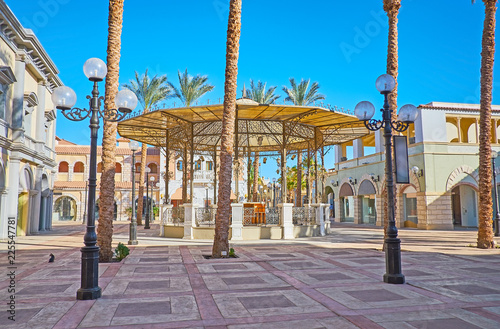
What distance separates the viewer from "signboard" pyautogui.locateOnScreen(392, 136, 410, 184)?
8273 millimetres

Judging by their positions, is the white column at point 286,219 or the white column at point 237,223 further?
the white column at point 286,219

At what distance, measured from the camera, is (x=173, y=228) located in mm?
20016

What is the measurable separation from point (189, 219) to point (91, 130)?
467 inches

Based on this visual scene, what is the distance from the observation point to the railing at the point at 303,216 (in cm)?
2022

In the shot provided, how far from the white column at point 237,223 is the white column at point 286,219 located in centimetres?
212

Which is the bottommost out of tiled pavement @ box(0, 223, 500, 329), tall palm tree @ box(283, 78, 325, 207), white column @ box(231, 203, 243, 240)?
tiled pavement @ box(0, 223, 500, 329)

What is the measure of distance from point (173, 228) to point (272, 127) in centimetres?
900

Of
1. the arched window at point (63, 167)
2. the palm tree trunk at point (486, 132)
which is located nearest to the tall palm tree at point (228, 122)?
the palm tree trunk at point (486, 132)

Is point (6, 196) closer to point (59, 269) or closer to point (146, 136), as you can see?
point (146, 136)

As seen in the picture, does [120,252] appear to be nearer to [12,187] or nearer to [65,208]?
[12,187]

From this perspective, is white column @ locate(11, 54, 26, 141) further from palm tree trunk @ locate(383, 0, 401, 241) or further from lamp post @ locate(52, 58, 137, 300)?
palm tree trunk @ locate(383, 0, 401, 241)

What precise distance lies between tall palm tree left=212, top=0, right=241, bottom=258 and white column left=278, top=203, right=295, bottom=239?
6.87 metres

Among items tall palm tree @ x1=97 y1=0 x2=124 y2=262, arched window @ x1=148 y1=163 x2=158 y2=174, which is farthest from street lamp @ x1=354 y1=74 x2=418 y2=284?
arched window @ x1=148 y1=163 x2=158 y2=174

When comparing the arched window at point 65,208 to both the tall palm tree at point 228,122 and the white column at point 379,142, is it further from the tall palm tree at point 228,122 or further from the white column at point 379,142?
the tall palm tree at point 228,122
